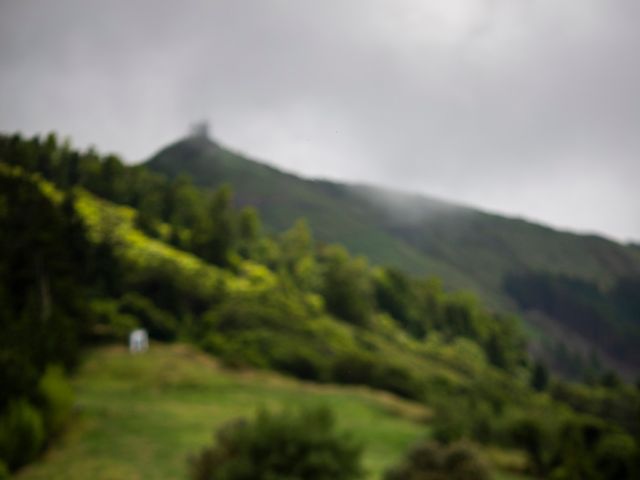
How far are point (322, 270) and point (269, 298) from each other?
26.7 meters

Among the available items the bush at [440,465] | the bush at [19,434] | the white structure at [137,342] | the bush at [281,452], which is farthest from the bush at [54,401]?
the white structure at [137,342]

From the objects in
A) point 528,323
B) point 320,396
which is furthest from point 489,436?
point 528,323

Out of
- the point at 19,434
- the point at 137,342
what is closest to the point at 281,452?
the point at 19,434

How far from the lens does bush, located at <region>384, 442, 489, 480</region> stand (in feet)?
47.0

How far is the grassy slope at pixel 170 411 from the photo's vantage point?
17203mm

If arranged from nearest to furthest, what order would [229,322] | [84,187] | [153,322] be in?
[153,322] < [229,322] < [84,187]

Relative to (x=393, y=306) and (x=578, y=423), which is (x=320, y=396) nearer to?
(x=578, y=423)

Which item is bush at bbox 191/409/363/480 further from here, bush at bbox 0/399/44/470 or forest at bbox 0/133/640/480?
bush at bbox 0/399/44/470

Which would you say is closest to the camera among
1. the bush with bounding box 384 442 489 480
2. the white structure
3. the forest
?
the bush with bounding box 384 442 489 480

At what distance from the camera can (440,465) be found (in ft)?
47.6

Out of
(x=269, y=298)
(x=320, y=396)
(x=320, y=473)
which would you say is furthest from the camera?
(x=269, y=298)

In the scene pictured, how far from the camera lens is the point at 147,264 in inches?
1864

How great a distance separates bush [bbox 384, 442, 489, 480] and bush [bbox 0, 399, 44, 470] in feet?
34.5

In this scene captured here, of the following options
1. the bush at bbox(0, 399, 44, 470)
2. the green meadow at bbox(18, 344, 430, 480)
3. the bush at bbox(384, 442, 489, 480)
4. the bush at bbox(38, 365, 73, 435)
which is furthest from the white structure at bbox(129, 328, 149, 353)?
the bush at bbox(384, 442, 489, 480)
